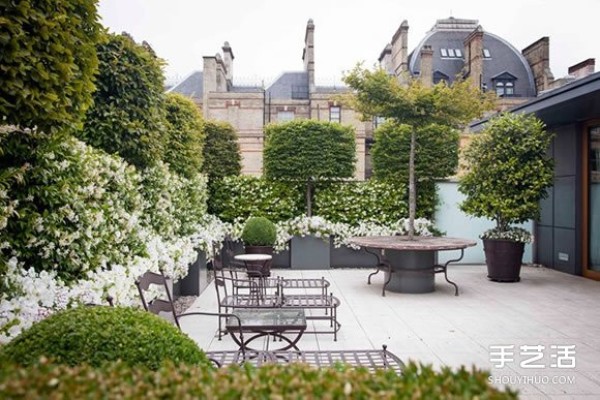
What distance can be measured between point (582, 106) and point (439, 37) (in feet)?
78.4

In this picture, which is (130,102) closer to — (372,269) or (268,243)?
(268,243)

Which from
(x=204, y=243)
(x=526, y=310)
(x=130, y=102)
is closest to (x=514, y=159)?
(x=526, y=310)

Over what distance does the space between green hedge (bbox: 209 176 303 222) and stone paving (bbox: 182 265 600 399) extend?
8.59 ft

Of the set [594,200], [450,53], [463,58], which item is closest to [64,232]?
[594,200]

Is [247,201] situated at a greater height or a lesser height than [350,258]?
greater

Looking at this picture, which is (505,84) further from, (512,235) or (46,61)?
(46,61)

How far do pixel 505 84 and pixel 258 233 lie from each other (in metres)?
23.0

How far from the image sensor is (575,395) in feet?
12.0

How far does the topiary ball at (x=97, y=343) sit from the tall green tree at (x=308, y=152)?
345 inches

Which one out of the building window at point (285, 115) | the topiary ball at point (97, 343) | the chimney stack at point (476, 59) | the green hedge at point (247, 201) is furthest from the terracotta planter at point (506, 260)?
the chimney stack at point (476, 59)

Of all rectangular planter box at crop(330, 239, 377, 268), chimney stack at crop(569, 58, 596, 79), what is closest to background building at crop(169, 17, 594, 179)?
chimney stack at crop(569, 58, 596, 79)

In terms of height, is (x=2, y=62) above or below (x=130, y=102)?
below

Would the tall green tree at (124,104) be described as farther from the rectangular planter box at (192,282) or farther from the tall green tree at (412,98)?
the tall green tree at (412,98)

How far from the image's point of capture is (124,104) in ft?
17.3
